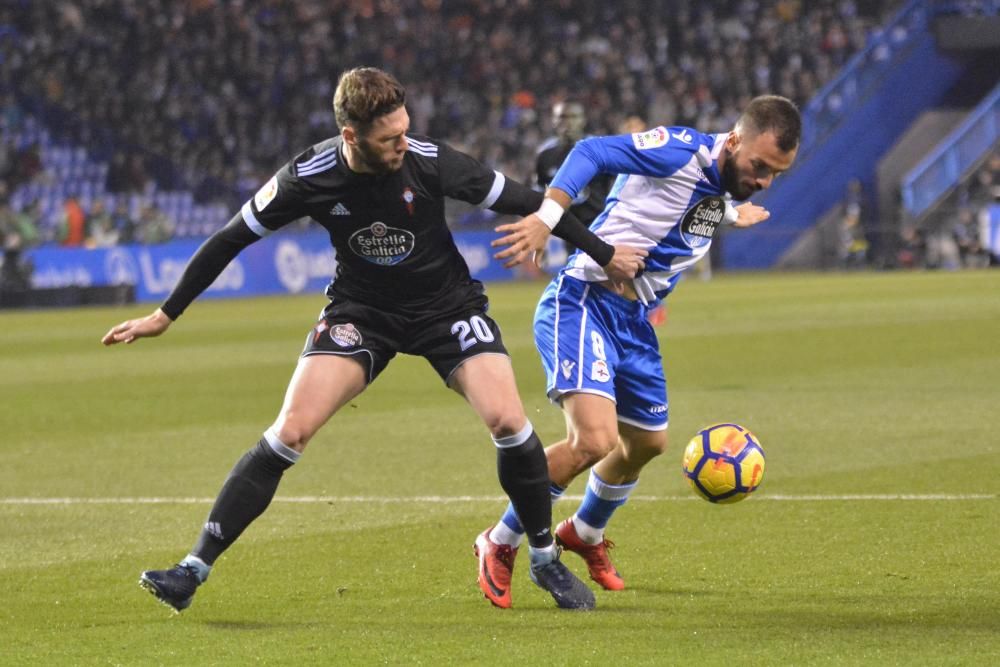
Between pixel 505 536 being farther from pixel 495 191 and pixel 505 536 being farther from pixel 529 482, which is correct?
pixel 495 191

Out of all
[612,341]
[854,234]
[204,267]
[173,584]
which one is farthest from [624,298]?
[854,234]

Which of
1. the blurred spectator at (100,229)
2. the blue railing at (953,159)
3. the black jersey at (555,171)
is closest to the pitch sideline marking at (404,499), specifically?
the black jersey at (555,171)

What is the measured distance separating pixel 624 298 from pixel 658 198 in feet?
1.28

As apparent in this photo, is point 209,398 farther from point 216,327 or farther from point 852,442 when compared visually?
point 216,327

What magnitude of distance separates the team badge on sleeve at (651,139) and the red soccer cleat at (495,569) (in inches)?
59.4

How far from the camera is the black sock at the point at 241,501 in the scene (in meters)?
5.79

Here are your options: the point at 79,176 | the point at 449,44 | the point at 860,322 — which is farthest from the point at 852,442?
the point at 449,44

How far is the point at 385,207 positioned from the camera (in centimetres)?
580

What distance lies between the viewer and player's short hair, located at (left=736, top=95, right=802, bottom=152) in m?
6.13

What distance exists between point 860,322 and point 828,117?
2092 centimetres

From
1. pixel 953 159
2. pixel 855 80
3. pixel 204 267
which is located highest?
pixel 204 267

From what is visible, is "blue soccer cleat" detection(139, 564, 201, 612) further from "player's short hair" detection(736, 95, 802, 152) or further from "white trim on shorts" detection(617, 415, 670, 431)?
"player's short hair" detection(736, 95, 802, 152)

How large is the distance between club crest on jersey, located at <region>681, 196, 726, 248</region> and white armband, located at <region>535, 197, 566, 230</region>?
0.74m

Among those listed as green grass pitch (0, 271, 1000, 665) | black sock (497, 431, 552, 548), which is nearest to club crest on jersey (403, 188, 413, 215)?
black sock (497, 431, 552, 548)
